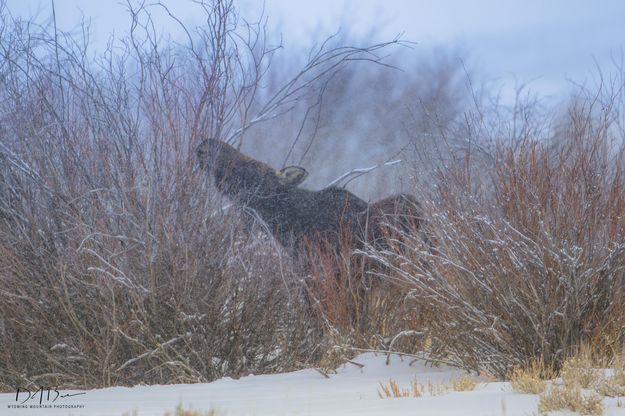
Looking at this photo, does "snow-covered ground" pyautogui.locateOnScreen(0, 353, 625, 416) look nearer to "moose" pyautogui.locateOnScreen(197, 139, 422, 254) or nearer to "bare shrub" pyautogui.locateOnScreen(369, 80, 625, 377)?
"bare shrub" pyautogui.locateOnScreen(369, 80, 625, 377)

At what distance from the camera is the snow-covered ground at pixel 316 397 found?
5770 mm

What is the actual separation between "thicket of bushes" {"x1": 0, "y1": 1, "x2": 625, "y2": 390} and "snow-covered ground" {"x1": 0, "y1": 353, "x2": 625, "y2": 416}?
0.28 metres

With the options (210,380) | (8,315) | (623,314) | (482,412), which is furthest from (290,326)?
(482,412)

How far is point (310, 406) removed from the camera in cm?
619

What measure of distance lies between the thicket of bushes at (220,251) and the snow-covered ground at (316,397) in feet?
0.91

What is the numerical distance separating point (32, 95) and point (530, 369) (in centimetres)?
560

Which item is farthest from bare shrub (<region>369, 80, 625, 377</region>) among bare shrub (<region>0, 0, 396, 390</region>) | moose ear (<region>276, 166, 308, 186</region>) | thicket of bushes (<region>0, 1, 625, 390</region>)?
moose ear (<region>276, 166, 308, 186</region>)

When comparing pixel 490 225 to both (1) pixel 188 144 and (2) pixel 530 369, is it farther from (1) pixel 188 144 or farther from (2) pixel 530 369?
(1) pixel 188 144

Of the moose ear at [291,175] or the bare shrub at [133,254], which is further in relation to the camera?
the moose ear at [291,175]

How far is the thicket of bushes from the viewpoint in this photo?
731cm
